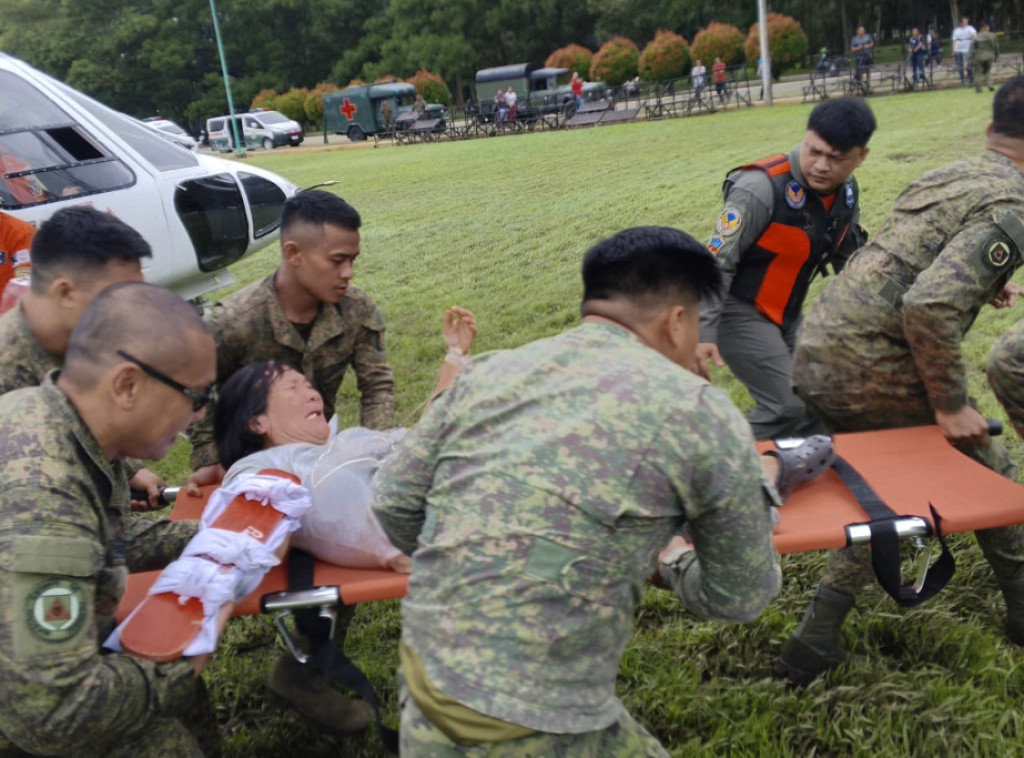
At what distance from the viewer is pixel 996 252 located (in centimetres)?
279

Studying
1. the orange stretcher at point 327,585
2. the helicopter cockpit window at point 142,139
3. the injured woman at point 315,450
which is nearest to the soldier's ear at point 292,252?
the injured woman at point 315,450

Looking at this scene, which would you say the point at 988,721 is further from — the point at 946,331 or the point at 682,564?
the point at 682,564

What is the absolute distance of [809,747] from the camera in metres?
2.78

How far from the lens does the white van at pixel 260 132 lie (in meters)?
37.1

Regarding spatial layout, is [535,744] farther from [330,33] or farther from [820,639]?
[330,33]

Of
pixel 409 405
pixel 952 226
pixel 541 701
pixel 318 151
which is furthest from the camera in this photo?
pixel 318 151

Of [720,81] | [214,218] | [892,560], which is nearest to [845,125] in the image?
[892,560]

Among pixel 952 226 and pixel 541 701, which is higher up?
pixel 952 226

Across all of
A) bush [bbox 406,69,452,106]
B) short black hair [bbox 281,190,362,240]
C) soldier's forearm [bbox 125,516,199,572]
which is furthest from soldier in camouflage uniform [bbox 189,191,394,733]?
bush [bbox 406,69,452,106]

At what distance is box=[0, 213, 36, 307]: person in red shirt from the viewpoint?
14.3 ft

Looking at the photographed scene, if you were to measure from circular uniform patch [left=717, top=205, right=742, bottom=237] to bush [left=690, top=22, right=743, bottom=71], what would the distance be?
29536 millimetres

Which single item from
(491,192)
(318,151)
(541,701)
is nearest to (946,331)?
(541,701)

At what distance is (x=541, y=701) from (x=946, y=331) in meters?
1.90

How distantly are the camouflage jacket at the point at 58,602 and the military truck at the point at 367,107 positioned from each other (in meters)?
35.7
